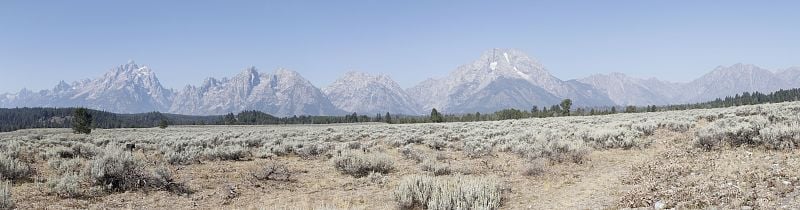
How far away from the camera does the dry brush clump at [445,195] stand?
839 cm

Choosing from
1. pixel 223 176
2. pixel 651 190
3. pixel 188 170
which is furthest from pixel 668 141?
pixel 188 170

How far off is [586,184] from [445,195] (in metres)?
5.32

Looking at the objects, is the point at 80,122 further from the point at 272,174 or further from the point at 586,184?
the point at 586,184

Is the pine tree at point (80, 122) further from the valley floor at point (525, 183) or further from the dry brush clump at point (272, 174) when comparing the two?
the dry brush clump at point (272, 174)

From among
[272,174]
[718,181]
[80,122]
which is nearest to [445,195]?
[718,181]

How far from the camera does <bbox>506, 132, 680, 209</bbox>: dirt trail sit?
10.1m

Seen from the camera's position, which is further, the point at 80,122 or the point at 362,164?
the point at 80,122

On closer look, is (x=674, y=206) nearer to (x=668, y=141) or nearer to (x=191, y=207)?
(x=191, y=207)

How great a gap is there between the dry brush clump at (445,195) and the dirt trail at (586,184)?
1.23 m

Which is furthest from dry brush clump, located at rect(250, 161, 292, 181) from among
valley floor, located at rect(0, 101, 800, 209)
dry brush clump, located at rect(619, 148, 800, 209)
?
dry brush clump, located at rect(619, 148, 800, 209)

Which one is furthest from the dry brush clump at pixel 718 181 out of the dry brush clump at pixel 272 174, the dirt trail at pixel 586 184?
the dry brush clump at pixel 272 174

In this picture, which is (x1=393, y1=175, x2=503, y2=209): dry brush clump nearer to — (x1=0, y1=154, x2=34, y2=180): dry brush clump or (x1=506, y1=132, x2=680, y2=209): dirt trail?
(x1=506, y1=132, x2=680, y2=209): dirt trail

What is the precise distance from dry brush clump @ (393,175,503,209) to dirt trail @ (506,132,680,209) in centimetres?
123

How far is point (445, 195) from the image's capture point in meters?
8.58
